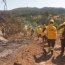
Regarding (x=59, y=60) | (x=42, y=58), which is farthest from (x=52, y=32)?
(x=59, y=60)

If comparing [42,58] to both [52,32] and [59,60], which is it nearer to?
[59,60]

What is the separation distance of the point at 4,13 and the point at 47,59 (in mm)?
28764

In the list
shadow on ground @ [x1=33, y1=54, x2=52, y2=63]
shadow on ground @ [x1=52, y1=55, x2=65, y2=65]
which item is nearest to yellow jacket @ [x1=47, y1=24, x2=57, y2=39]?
shadow on ground @ [x1=33, y1=54, x2=52, y2=63]

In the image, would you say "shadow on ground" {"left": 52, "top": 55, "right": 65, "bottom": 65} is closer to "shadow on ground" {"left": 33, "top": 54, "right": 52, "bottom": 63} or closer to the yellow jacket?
"shadow on ground" {"left": 33, "top": 54, "right": 52, "bottom": 63}

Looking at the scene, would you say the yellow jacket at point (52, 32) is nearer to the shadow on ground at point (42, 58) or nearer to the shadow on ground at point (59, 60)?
the shadow on ground at point (42, 58)

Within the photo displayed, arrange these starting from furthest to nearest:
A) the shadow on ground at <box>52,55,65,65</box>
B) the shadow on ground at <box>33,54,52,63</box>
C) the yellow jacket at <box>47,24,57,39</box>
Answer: the yellow jacket at <box>47,24,57,39</box>
the shadow on ground at <box>33,54,52,63</box>
the shadow on ground at <box>52,55,65,65</box>

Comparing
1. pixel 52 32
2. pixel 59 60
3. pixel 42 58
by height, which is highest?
pixel 52 32

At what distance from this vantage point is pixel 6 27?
34625mm

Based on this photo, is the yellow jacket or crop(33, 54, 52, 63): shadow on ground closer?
crop(33, 54, 52, 63): shadow on ground

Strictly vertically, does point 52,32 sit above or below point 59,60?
above

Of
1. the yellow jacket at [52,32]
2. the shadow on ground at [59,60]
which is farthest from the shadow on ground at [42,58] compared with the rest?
the yellow jacket at [52,32]

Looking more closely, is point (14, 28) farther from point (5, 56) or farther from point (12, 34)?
point (5, 56)

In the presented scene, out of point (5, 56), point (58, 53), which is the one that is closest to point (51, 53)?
point (58, 53)

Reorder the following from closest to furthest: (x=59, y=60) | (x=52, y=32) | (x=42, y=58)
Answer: (x=59, y=60), (x=42, y=58), (x=52, y=32)
